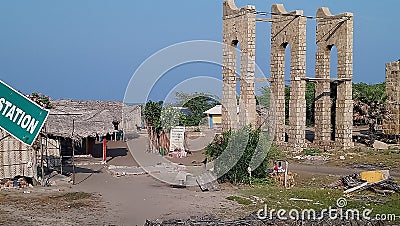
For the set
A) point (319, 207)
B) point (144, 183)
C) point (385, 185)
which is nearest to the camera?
point (319, 207)

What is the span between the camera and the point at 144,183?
67.2ft

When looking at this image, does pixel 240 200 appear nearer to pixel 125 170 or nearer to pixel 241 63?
pixel 125 170

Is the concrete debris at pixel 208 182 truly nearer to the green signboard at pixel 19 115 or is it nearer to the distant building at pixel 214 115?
the green signboard at pixel 19 115

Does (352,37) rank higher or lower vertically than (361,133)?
higher

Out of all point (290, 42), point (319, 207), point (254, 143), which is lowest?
point (319, 207)

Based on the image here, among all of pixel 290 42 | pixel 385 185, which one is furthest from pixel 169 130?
pixel 385 185

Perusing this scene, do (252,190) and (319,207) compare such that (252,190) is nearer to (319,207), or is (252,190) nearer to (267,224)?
(319,207)

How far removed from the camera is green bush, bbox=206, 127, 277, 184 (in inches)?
802

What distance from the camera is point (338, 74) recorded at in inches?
1387

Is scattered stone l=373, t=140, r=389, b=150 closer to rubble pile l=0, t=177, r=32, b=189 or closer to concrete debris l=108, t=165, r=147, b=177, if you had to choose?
concrete debris l=108, t=165, r=147, b=177

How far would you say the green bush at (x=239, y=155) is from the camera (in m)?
20.4

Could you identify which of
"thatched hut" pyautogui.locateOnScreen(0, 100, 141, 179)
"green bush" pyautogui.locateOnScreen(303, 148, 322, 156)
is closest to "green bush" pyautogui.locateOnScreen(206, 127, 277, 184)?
"thatched hut" pyautogui.locateOnScreen(0, 100, 141, 179)

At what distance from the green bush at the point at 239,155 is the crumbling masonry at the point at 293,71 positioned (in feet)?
33.9

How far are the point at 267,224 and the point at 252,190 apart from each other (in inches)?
323
